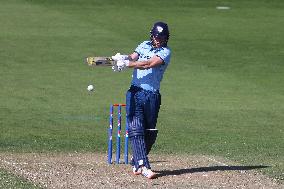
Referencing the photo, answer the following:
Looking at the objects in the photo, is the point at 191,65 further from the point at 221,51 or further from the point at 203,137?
the point at 203,137

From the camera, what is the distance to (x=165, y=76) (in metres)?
25.9

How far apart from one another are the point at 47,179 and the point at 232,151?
446 cm

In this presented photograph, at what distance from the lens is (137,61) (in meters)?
13.9

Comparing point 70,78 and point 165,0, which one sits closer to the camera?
point 70,78

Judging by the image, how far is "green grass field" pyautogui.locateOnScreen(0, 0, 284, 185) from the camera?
18.1m

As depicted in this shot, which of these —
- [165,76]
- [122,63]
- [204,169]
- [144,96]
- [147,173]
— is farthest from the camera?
[165,76]

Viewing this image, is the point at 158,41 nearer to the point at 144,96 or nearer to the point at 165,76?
the point at 144,96

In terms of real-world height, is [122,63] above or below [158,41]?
below

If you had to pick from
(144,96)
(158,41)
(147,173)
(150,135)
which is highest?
(158,41)

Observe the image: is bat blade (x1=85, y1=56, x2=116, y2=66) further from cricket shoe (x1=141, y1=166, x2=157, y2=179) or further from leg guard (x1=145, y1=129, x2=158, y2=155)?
cricket shoe (x1=141, y1=166, x2=157, y2=179)

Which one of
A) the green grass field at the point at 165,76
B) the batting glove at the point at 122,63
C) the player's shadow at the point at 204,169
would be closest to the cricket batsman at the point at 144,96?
the batting glove at the point at 122,63

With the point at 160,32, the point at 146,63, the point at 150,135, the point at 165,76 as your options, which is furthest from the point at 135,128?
the point at 165,76

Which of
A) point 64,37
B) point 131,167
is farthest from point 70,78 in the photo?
point 131,167

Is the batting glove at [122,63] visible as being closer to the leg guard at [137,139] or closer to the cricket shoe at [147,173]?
the leg guard at [137,139]
